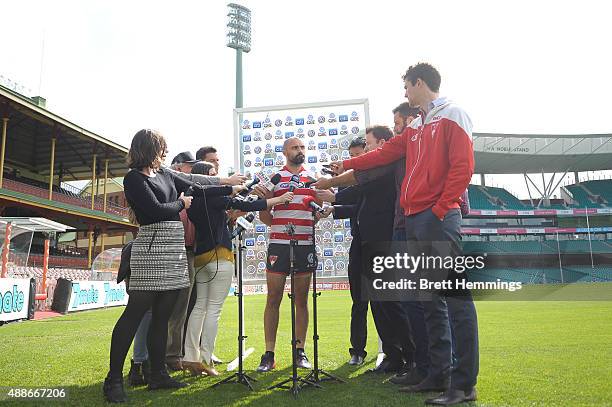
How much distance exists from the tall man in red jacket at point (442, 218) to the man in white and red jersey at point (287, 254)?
112cm

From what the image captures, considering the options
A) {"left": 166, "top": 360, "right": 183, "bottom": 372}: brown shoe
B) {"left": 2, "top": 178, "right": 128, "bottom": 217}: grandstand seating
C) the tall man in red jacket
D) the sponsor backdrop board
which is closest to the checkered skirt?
{"left": 166, "top": 360, "right": 183, "bottom": 372}: brown shoe

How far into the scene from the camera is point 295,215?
3980mm

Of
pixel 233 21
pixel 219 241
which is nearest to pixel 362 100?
pixel 219 241

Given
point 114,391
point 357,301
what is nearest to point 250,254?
point 357,301

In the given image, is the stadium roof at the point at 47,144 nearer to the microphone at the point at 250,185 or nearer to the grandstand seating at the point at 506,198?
the microphone at the point at 250,185

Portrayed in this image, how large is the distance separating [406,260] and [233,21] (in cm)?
5252

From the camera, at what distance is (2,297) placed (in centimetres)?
911

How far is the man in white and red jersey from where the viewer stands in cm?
387

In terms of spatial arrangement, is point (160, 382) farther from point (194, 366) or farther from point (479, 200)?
point (479, 200)

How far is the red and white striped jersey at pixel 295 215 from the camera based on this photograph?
392 cm

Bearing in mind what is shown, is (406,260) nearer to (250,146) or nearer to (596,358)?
(596,358)

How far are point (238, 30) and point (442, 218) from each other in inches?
2060

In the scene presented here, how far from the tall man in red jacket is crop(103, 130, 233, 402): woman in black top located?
1.60 m

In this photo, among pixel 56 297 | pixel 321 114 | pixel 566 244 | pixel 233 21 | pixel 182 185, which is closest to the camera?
pixel 182 185
